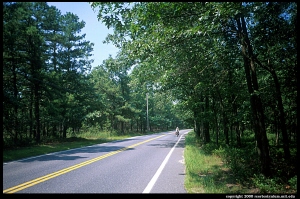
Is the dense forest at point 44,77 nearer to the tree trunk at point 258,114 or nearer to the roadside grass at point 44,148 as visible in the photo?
the roadside grass at point 44,148

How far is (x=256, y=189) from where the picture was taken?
5621mm

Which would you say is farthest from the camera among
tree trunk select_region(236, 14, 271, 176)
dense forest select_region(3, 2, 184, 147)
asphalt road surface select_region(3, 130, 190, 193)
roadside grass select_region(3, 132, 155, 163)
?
dense forest select_region(3, 2, 184, 147)

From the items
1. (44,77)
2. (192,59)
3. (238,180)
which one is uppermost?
(44,77)

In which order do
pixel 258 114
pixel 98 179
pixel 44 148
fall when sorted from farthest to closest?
pixel 44 148, pixel 258 114, pixel 98 179

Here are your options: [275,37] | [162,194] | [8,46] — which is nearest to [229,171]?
[162,194]

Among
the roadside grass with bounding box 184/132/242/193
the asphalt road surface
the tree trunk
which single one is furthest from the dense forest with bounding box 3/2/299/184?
the asphalt road surface

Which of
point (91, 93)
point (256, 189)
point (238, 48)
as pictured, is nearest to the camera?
point (256, 189)

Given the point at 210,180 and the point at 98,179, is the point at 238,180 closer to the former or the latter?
the point at 210,180

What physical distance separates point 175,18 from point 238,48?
155 inches

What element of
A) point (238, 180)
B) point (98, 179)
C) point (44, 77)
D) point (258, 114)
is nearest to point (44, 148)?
point (44, 77)

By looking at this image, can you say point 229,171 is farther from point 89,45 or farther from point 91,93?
point 89,45

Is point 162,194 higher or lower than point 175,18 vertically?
lower

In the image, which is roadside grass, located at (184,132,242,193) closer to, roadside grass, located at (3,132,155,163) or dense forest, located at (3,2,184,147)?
dense forest, located at (3,2,184,147)

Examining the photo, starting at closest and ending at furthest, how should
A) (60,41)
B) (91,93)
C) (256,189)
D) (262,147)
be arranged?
(256,189), (262,147), (60,41), (91,93)
